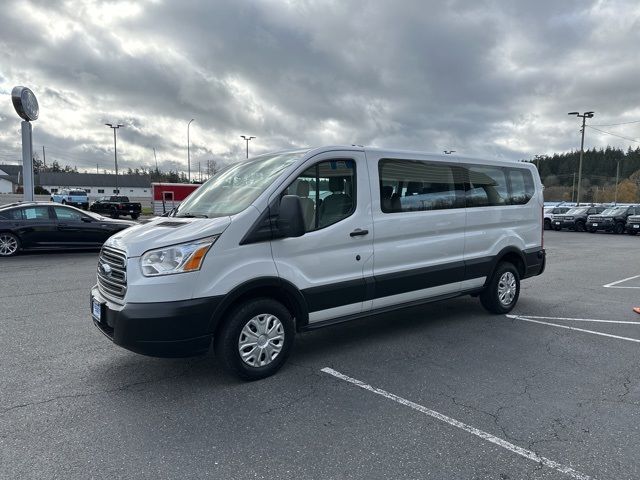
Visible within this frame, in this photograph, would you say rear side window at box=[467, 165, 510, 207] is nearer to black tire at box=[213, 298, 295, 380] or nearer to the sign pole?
black tire at box=[213, 298, 295, 380]

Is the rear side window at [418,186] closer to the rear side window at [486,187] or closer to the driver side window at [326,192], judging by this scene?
the rear side window at [486,187]

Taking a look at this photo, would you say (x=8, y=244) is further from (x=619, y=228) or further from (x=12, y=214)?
(x=619, y=228)

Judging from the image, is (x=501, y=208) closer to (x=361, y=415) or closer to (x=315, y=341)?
(x=315, y=341)

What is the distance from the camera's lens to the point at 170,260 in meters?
3.63

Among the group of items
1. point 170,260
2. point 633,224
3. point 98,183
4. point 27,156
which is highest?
point 98,183

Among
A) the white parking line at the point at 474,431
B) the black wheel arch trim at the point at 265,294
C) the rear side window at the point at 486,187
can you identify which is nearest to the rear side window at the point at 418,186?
the rear side window at the point at 486,187

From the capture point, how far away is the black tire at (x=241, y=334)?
12.6 ft

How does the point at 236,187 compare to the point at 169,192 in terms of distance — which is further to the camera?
the point at 169,192

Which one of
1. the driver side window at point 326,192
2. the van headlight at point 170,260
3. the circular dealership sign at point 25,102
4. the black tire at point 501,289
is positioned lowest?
the black tire at point 501,289

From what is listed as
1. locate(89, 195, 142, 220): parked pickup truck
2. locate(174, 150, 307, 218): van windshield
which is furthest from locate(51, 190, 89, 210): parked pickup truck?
locate(174, 150, 307, 218): van windshield

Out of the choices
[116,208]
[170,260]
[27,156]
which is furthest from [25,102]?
[116,208]

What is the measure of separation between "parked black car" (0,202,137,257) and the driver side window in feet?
31.7

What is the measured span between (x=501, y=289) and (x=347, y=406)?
3.67m

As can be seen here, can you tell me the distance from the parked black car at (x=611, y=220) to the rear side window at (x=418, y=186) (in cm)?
2659
